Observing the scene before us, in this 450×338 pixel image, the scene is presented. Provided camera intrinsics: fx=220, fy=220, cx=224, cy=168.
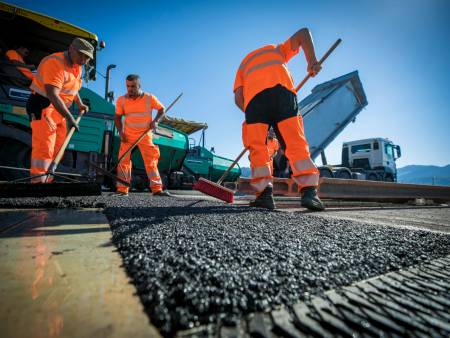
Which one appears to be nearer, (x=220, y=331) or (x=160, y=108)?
(x=220, y=331)

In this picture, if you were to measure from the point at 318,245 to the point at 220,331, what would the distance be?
1.91 ft

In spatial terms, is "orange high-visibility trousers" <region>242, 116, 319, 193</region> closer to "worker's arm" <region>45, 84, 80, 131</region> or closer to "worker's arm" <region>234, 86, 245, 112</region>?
"worker's arm" <region>234, 86, 245, 112</region>

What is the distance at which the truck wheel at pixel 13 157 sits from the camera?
141 inches

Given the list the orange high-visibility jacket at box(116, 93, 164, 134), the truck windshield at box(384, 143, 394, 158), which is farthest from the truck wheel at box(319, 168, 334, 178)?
the orange high-visibility jacket at box(116, 93, 164, 134)

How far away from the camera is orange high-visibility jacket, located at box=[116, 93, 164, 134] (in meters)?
3.37

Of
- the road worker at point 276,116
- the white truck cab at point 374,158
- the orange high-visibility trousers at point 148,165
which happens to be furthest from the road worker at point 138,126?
the white truck cab at point 374,158

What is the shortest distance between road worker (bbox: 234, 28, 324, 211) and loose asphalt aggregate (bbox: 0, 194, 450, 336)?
1006 millimetres

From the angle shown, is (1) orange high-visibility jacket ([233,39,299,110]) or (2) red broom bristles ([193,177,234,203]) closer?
(1) orange high-visibility jacket ([233,39,299,110])

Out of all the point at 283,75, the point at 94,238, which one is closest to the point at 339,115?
the point at 283,75

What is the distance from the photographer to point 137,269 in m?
0.51

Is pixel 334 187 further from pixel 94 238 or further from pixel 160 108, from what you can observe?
pixel 94 238

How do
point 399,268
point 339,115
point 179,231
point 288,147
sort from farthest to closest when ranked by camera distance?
1. point 339,115
2. point 288,147
3. point 179,231
4. point 399,268

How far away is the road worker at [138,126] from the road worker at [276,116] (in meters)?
1.65

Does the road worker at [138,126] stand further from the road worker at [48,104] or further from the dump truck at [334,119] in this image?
the dump truck at [334,119]
